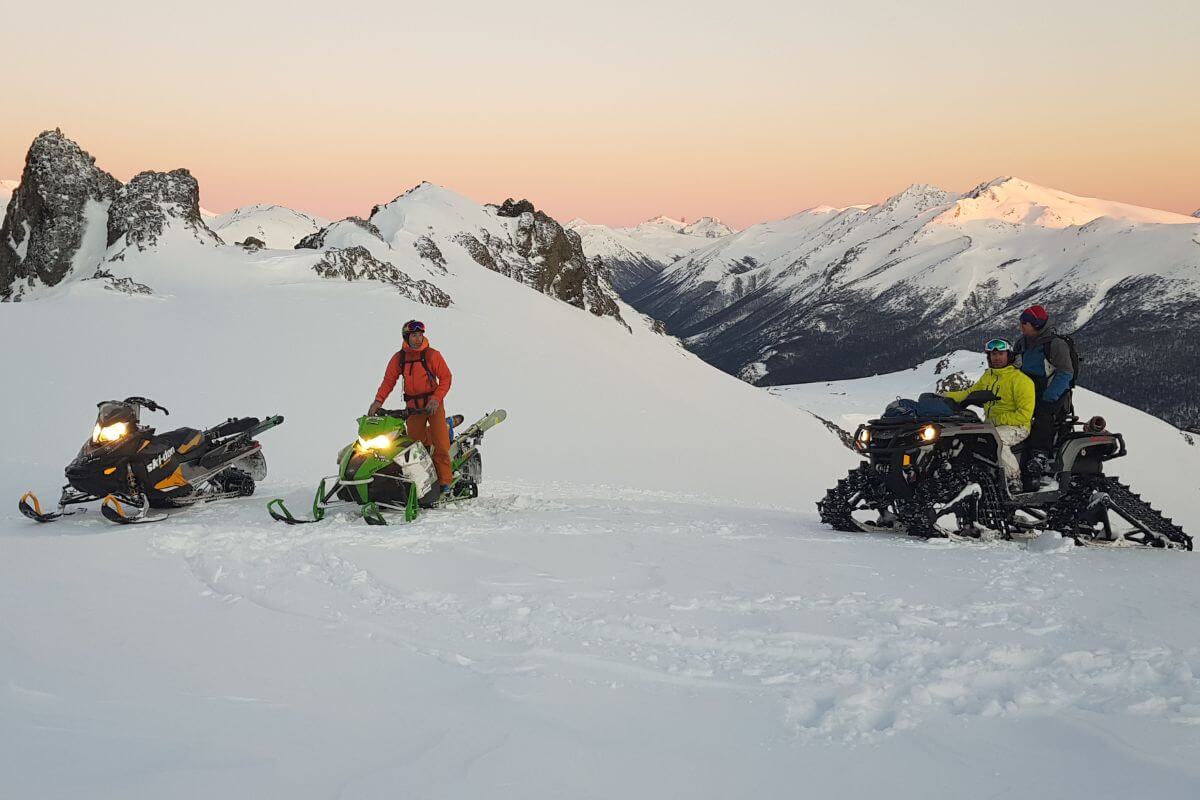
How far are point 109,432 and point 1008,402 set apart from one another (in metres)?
10.1

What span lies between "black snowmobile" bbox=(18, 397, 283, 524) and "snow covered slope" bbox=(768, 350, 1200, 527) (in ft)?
103

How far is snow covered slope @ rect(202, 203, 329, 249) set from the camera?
117062 mm

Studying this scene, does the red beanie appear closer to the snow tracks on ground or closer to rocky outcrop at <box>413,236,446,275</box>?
the snow tracks on ground

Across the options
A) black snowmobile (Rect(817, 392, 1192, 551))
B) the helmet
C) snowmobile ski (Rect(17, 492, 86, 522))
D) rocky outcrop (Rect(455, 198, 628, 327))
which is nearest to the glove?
black snowmobile (Rect(817, 392, 1192, 551))

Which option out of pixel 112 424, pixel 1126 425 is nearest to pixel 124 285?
pixel 112 424

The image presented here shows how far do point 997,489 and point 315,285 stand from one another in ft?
77.8

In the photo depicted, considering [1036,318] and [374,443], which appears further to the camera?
[1036,318]

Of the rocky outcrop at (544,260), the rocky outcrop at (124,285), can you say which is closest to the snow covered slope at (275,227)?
the rocky outcrop at (544,260)

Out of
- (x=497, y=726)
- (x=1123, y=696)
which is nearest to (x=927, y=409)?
(x=1123, y=696)

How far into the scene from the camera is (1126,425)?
62219mm

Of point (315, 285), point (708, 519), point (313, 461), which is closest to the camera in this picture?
point (708, 519)

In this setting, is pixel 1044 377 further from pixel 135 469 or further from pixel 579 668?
pixel 135 469

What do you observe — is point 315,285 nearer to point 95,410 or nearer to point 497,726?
point 95,410

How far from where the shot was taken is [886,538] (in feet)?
28.2
